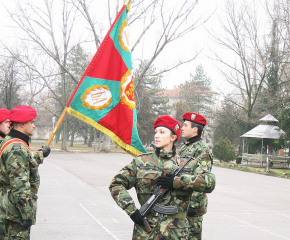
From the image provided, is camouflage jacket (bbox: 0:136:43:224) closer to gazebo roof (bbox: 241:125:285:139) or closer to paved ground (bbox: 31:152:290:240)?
paved ground (bbox: 31:152:290:240)

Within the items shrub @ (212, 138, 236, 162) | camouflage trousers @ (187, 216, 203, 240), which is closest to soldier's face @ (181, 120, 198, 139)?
camouflage trousers @ (187, 216, 203, 240)

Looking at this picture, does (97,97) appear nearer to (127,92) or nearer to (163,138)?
(127,92)

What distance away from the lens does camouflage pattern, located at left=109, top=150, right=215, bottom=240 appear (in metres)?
3.48

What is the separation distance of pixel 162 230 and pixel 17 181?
1.56m

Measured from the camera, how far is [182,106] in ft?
200

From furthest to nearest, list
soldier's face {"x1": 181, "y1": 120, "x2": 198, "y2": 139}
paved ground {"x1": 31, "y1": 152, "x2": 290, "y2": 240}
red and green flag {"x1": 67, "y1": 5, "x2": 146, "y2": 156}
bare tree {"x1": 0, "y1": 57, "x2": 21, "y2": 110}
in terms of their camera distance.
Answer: bare tree {"x1": 0, "y1": 57, "x2": 21, "y2": 110} → paved ground {"x1": 31, "y1": 152, "x2": 290, "y2": 240} → red and green flag {"x1": 67, "y1": 5, "x2": 146, "y2": 156} → soldier's face {"x1": 181, "y1": 120, "x2": 198, "y2": 139}

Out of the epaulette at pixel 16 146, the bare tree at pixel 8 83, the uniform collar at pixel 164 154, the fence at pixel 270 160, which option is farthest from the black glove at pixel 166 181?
the bare tree at pixel 8 83

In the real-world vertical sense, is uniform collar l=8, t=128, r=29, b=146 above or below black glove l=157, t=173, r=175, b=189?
above

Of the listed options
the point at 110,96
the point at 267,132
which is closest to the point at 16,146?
the point at 110,96

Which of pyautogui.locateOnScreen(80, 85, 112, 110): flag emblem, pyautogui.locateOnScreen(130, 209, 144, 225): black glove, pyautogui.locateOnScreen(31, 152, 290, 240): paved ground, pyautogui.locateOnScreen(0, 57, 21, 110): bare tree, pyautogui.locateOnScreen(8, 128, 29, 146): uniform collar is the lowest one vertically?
pyautogui.locateOnScreen(31, 152, 290, 240): paved ground

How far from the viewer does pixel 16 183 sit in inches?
161

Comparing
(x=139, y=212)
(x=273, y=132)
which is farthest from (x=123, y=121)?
(x=273, y=132)

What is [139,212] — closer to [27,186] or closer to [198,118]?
[27,186]

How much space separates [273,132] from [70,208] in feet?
72.8
